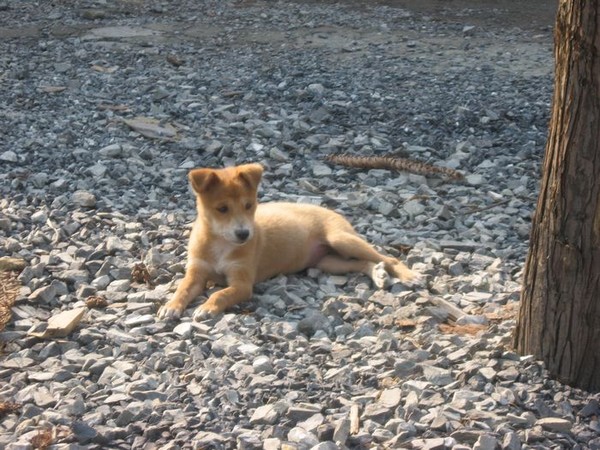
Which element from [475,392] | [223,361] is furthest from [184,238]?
[475,392]

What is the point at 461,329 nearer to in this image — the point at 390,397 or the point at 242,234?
the point at 390,397

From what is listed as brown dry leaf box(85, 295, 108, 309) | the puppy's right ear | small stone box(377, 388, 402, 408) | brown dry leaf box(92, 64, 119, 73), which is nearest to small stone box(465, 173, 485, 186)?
the puppy's right ear

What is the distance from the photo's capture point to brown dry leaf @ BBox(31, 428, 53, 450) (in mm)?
4320

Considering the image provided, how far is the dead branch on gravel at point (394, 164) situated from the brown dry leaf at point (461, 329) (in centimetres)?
300

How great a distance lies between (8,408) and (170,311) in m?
1.36

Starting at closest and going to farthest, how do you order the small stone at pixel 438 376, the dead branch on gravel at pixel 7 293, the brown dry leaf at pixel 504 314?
the small stone at pixel 438 376 → the dead branch on gravel at pixel 7 293 → the brown dry leaf at pixel 504 314

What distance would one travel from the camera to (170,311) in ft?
19.0

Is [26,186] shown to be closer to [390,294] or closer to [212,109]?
[212,109]

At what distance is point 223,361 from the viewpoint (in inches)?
203

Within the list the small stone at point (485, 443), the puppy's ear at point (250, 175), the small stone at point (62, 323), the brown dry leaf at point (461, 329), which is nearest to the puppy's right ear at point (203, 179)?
the puppy's ear at point (250, 175)

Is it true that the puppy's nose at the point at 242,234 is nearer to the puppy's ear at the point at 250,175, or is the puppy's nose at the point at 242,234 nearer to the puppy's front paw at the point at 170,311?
the puppy's ear at the point at 250,175

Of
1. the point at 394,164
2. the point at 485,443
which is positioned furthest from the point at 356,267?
the point at 485,443

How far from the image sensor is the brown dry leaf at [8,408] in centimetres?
461

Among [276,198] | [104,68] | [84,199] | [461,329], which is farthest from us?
[104,68]
